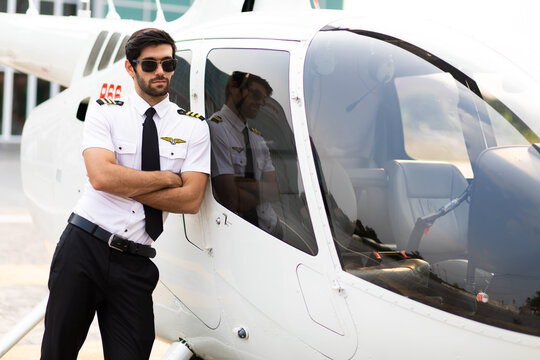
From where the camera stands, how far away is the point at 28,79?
69.7ft

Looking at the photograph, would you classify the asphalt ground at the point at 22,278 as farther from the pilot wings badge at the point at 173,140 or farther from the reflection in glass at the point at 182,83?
the pilot wings badge at the point at 173,140

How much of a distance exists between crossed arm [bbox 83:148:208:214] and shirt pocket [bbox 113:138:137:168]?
0.19 feet

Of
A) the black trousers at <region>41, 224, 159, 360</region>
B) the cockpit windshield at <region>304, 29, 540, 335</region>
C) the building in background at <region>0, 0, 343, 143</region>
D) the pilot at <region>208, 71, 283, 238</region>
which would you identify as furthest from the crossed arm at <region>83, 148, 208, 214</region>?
the building in background at <region>0, 0, 343, 143</region>

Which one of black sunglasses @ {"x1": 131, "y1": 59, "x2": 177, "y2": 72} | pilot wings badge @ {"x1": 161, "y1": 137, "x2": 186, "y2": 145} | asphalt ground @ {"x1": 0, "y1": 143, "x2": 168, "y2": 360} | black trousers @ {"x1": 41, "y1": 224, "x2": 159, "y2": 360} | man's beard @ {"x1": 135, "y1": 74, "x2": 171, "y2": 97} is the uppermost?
black sunglasses @ {"x1": 131, "y1": 59, "x2": 177, "y2": 72}

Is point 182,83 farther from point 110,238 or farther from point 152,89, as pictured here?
point 110,238

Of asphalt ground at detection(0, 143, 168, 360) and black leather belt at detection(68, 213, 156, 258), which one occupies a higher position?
black leather belt at detection(68, 213, 156, 258)

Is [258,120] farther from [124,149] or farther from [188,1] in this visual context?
[188,1]

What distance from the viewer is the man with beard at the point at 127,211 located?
117 inches

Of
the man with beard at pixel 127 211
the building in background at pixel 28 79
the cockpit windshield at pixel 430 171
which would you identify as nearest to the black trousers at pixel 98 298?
the man with beard at pixel 127 211

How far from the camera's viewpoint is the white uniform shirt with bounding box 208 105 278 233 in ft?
9.68

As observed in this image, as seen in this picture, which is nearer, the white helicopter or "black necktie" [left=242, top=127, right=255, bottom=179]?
the white helicopter

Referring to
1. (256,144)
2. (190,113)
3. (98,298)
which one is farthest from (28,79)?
(256,144)

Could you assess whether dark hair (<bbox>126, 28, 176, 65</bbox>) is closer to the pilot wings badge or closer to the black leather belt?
the pilot wings badge

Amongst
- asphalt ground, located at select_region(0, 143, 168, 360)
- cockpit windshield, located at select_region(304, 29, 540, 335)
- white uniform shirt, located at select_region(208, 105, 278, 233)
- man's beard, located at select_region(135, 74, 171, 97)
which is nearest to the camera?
cockpit windshield, located at select_region(304, 29, 540, 335)
